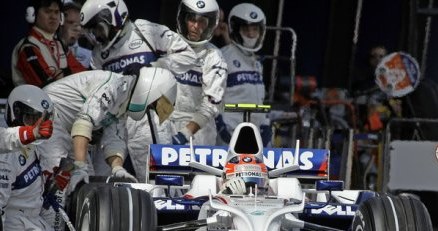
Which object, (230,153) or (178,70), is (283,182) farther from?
(178,70)

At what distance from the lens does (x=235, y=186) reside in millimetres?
11062

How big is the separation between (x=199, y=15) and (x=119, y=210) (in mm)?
4491

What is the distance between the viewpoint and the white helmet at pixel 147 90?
→ 13117 mm

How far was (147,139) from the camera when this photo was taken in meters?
13.7

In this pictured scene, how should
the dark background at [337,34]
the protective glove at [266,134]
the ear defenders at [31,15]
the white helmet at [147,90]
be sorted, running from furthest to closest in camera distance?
the dark background at [337,34] → the protective glove at [266,134] → the ear defenders at [31,15] → the white helmet at [147,90]

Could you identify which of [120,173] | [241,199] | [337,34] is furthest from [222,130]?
[337,34]

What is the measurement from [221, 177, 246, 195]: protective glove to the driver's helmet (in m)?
0.04

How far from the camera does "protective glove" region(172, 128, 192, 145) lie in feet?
45.1

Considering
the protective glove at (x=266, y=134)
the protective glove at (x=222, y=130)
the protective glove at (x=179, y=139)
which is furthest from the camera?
the protective glove at (x=222, y=130)

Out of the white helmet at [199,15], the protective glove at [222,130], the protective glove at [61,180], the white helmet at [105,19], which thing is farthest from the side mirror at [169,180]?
the protective glove at [222,130]

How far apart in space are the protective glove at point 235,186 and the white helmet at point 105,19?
9.34 ft

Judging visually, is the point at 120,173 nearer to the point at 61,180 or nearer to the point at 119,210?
the point at 61,180

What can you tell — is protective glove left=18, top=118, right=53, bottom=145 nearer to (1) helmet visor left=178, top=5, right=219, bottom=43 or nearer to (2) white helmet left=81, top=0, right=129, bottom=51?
(2) white helmet left=81, top=0, right=129, bottom=51

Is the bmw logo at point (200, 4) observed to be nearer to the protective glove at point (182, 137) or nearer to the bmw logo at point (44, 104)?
the protective glove at point (182, 137)
